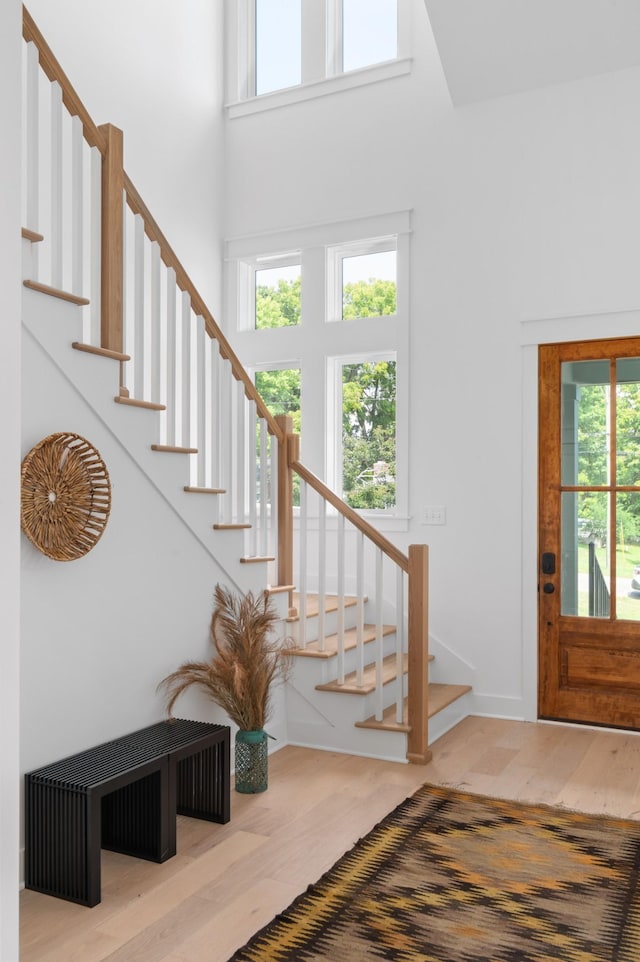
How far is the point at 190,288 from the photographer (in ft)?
12.3

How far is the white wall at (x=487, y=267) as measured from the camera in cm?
463

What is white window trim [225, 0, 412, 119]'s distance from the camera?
209 inches

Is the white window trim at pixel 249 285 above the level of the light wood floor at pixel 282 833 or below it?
above

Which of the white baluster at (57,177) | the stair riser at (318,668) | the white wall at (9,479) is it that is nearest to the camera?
the white wall at (9,479)

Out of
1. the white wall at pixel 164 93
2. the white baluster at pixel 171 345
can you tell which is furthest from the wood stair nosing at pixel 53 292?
the white wall at pixel 164 93

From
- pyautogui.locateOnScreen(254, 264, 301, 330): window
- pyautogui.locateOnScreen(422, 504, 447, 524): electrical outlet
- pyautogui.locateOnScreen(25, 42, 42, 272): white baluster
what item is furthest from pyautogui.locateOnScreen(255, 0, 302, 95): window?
pyautogui.locateOnScreen(25, 42, 42, 272): white baluster

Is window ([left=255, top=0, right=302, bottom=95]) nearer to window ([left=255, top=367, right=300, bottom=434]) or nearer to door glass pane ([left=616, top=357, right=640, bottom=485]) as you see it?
window ([left=255, top=367, right=300, bottom=434])

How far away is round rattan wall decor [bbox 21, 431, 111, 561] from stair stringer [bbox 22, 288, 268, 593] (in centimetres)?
20

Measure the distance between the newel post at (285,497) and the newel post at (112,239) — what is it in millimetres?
1284

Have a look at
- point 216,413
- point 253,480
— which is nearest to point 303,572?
point 253,480

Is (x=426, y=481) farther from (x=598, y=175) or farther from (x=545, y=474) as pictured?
(x=598, y=175)

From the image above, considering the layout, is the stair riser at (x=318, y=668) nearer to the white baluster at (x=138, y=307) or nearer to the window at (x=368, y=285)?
the white baluster at (x=138, y=307)

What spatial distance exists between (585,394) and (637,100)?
5.33 ft

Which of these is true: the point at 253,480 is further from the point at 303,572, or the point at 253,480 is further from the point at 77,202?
the point at 77,202
